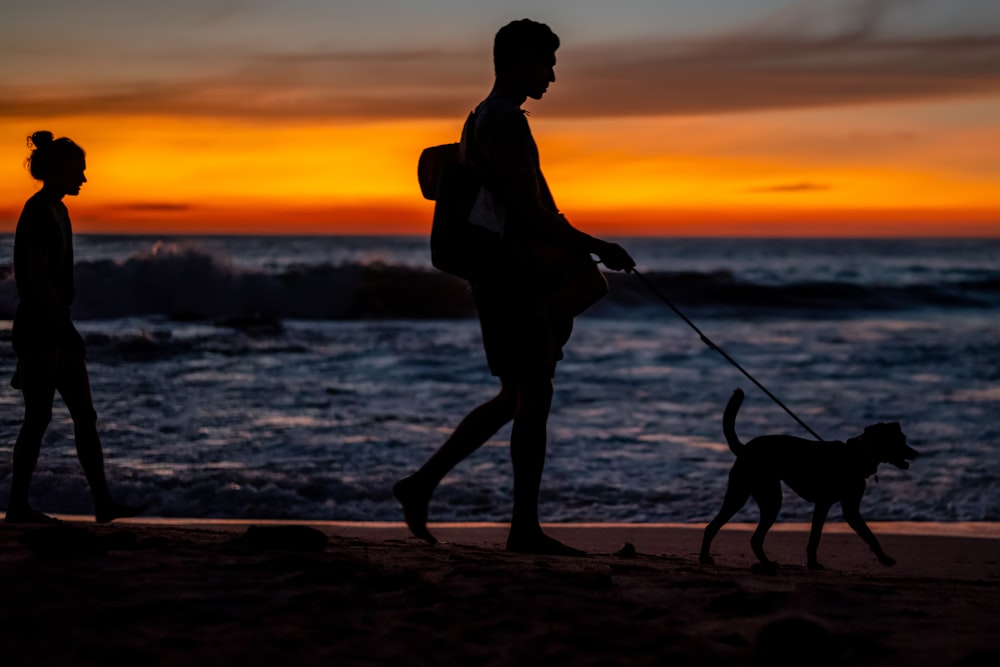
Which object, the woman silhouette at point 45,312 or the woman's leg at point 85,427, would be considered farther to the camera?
the woman's leg at point 85,427

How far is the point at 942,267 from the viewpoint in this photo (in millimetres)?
53656

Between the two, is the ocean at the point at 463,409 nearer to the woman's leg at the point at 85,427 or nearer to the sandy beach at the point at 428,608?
the woman's leg at the point at 85,427

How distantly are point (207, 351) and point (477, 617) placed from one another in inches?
564

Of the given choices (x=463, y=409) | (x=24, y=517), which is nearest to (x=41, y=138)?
(x=24, y=517)

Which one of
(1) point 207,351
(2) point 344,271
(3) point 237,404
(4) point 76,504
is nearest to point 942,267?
(2) point 344,271

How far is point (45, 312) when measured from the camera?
462cm

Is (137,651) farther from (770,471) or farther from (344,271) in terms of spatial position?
(344,271)

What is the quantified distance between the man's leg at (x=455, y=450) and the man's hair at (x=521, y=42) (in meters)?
1.23

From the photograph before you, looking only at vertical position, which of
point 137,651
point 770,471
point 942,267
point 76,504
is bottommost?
point 76,504

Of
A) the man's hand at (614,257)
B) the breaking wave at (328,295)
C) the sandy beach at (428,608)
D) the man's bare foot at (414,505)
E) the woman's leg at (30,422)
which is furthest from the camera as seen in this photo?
the breaking wave at (328,295)

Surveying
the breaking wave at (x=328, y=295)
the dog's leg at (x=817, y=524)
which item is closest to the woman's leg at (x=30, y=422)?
the dog's leg at (x=817, y=524)

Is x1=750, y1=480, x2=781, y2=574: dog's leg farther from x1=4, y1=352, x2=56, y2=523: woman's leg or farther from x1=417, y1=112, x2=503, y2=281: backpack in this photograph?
x1=4, y1=352, x2=56, y2=523: woman's leg

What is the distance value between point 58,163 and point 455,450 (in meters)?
2.07

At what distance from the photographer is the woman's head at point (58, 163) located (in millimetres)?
4711
